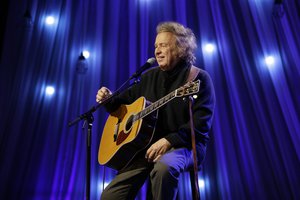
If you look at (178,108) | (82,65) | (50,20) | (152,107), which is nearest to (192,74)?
(178,108)

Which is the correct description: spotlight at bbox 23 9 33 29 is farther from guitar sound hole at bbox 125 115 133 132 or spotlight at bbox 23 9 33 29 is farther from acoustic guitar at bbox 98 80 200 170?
guitar sound hole at bbox 125 115 133 132

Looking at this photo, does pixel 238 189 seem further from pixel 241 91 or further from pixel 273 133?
pixel 241 91

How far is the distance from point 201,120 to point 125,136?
43 centimetres

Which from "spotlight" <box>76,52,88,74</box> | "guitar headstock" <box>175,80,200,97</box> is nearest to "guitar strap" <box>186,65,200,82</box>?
"guitar headstock" <box>175,80,200,97</box>

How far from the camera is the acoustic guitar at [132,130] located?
1.40 meters

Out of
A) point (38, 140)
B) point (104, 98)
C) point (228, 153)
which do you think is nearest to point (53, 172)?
point (38, 140)

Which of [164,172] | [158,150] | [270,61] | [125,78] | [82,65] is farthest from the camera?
[82,65]

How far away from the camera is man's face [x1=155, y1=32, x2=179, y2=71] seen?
1.68 m

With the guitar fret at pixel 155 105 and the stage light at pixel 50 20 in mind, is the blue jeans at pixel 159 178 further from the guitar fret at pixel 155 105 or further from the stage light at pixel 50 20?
the stage light at pixel 50 20

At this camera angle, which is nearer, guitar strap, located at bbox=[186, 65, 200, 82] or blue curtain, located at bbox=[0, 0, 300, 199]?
guitar strap, located at bbox=[186, 65, 200, 82]

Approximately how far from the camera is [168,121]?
152cm

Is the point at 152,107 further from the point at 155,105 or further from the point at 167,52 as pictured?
the point at 167,52

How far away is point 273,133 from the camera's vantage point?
214 cm

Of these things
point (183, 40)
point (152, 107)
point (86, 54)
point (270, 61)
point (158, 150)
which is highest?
point (86, 54)
